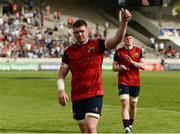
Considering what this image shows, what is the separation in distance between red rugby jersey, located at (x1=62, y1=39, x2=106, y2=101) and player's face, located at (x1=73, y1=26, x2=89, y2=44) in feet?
0.45

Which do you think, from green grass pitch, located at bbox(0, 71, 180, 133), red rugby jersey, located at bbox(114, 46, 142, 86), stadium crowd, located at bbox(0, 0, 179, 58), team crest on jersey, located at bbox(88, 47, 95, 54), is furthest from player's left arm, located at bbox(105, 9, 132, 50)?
stadium crowd, located at bbox(0, 0, 179, 58)

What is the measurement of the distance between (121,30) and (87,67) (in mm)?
1250

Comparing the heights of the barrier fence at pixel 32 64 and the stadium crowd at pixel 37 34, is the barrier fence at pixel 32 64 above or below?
below

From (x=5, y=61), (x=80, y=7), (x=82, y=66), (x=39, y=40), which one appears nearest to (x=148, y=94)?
(x=82, y=66)

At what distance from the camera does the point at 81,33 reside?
991 cm

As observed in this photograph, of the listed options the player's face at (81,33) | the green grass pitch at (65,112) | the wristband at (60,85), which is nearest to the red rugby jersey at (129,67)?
the green grass pitch at (65,112)

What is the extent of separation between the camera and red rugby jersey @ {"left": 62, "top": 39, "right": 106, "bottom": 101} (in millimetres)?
10172

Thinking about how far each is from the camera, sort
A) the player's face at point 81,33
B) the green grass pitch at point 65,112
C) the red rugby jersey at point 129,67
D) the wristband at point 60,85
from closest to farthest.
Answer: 1. the player's face at point 81,33
2. the wristband at point 60,85
3. the red rugby jersey at point 129,67
4. the green grass pitch at point 65,112

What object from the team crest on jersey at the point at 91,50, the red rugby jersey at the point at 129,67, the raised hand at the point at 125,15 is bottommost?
the red rugby jersey at the point at 129,67

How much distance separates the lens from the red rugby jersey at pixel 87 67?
10.2 m

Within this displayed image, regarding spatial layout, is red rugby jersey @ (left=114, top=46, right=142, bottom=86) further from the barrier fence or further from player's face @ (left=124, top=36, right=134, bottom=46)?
the barrier fence

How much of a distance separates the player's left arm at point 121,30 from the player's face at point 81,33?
0.35 m

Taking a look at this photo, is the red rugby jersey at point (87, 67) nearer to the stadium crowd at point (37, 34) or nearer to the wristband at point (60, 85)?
the wristband at point (60, 85)

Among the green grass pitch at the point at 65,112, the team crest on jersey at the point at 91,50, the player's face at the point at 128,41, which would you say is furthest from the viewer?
the green grass pitch at the point at 65,112
